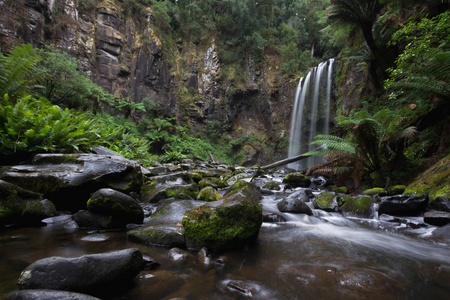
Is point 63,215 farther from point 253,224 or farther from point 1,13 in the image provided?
point 1,13

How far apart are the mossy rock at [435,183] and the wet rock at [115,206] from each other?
484cm

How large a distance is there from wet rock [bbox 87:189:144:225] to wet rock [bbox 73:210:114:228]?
0.15 ft

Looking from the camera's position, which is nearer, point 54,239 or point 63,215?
point 54,239

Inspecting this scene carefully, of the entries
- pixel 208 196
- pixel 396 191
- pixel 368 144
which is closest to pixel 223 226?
pixel 208 196

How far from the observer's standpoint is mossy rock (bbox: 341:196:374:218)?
12.4 ft

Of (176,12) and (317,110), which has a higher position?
(176,12)

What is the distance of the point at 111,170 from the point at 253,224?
2634 mm

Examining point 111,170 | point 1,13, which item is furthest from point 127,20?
point 111,170

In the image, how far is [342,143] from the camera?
571 cm

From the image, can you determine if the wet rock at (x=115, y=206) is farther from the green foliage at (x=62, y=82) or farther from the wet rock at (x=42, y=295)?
the green foliage at (x=62, y=82)

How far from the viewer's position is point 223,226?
2.10 meters

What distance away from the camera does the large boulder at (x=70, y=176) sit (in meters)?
2.94

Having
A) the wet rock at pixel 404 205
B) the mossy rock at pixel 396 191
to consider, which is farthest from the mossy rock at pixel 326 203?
the mossy rock at pixel 396 191

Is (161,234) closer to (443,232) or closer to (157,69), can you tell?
(443,232)
